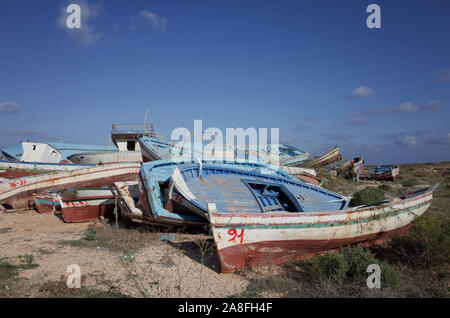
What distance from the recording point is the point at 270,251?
587 cm

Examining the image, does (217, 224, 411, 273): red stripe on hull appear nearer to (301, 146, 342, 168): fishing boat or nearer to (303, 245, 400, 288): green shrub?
(303, 245, 400, 288): green shrub

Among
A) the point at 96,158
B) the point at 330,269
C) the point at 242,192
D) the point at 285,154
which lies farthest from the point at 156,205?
the point at 285,154

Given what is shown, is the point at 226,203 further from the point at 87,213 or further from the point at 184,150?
the point at 184,150

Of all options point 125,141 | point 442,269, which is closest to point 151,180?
point 442,269

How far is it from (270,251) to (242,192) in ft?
9.70

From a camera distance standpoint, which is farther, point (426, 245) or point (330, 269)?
point (426, 245)

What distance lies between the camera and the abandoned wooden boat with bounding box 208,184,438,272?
5.43 metres

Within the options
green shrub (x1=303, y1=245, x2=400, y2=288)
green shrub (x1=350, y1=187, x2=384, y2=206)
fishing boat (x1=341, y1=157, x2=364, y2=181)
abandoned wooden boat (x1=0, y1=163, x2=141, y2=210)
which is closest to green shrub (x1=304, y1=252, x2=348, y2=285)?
green shrub (x1=303, y1=245, x2=400, y2=288)

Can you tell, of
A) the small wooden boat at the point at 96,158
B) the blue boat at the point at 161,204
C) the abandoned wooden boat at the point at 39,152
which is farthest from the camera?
the small wooden boat at the point at 96,158

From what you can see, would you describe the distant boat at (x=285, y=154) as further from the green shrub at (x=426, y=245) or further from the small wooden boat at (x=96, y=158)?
the green shrub at (x=426, y=245)

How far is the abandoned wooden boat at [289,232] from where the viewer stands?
543 cm

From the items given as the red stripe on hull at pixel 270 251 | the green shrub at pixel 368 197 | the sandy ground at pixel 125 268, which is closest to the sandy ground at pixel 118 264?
the sandy ground at pixel 125 268

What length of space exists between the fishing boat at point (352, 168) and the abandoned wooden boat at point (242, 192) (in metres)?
16.2
